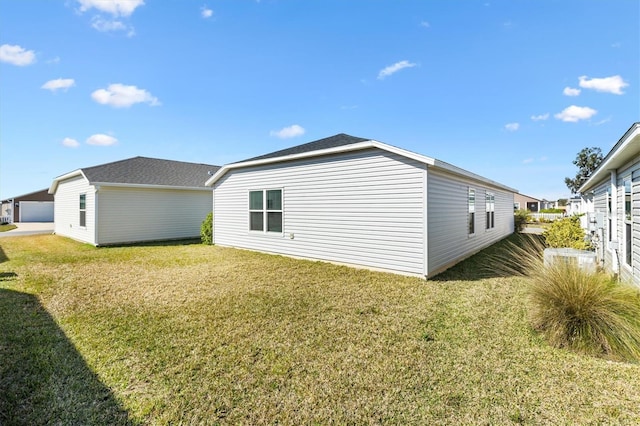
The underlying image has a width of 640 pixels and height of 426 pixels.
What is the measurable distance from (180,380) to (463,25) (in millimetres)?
12018

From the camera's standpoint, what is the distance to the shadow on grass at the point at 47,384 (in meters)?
2.30

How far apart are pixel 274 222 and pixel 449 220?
18.0 feet

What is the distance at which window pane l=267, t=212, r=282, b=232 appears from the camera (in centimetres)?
958

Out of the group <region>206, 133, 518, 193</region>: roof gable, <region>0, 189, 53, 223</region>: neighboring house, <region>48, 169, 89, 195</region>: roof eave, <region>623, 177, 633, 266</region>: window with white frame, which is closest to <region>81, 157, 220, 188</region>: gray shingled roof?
<region>48, 169, 89, 195</region>: roof eave

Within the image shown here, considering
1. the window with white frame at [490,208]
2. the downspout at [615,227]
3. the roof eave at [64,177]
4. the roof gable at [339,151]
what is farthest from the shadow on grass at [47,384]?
the window with white frame at [490,208]

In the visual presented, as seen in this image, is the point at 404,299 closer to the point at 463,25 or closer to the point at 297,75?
the point at 463,25

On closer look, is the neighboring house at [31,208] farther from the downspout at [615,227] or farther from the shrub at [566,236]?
the downspout at [615,227]

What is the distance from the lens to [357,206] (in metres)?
7.64

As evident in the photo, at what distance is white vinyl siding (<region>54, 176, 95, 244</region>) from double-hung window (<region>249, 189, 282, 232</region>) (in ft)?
25.1

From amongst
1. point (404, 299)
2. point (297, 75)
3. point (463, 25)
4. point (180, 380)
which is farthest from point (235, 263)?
point (463, 25)

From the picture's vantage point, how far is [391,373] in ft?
9.48

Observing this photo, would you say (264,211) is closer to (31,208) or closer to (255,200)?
(255,200)

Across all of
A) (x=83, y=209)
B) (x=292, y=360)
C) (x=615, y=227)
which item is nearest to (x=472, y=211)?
(x=615, y=227)

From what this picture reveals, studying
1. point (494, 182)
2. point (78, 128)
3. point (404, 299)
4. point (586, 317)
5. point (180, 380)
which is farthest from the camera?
point (78, 128)
